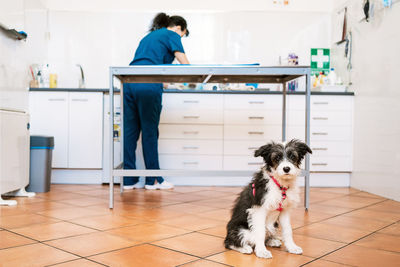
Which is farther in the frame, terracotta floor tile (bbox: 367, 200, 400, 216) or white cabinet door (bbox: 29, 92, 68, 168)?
white cabinet door (bbox: 29, 92, 68, 168)

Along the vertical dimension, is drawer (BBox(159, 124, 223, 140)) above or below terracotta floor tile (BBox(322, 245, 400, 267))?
above

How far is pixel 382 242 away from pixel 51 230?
1.75m

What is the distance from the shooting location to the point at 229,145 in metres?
4.04

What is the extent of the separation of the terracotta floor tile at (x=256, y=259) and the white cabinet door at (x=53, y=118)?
2730mm

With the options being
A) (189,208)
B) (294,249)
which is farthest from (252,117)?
(294,249)

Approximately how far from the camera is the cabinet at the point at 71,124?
3.98 m

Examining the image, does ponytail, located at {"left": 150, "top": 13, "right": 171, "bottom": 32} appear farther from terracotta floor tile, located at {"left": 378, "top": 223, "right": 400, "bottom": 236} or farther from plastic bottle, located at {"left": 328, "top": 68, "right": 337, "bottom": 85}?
terracotta floor tile, located at {"left": 378, "top": 223, "right": 400, "bottom": 236}

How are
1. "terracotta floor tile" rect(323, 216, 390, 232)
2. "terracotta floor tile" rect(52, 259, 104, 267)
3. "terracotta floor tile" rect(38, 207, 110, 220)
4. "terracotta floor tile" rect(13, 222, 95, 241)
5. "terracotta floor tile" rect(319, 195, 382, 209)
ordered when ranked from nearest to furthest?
1. "terracotta floor tile" rect(52, 259, 104, 267)
2. "terracotta floor tile" rect(13, 222, 95, 241)
3. "terracotta floor tile" rect(323, 216, 390, 232)
4. "terracotta floor tile" rect(38, 207, 110, 220)
5. "terracotta floor tile" rect(319, 195, 382, 209)

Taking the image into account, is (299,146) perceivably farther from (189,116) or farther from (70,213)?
(189,116)

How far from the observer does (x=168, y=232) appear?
2152 mm

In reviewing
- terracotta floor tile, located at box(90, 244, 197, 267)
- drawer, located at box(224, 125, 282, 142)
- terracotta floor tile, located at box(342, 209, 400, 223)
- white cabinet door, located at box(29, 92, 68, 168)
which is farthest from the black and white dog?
white cabinet door, located at box(29, 92, 68, 168)

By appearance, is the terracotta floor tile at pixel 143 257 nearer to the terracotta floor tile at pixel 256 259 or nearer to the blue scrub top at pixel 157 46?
the terracotta floor tile at pixel 256 259

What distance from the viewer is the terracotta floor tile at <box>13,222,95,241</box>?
2.02m

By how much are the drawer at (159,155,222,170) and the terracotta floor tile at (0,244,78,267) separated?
2.24 metres
